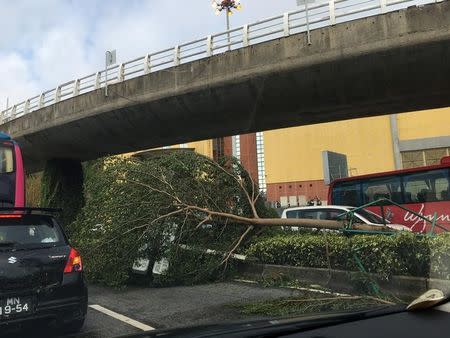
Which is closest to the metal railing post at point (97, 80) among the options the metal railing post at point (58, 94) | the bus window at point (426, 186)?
the metal railing post at point (58, 94)

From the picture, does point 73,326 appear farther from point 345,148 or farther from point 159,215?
point 345,148

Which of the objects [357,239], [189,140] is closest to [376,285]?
[357,239]

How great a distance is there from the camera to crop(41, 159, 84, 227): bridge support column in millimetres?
26516

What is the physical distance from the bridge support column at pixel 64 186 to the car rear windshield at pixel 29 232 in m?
21.1

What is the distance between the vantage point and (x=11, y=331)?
5.14m

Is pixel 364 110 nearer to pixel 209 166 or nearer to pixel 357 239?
pixel 209 166

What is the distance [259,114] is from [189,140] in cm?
467

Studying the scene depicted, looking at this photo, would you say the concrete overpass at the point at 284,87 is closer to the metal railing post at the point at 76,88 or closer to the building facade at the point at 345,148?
the metal railing post at the point at 76,88

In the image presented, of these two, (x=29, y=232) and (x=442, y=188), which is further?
(x=442, y=188)

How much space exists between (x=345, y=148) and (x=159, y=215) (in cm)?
4315

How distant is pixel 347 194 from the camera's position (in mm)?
18844

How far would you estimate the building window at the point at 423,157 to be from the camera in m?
43.0

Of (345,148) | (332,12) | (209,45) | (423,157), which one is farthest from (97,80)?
(345,148)

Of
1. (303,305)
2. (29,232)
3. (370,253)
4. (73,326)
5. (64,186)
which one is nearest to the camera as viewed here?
(29,232)
